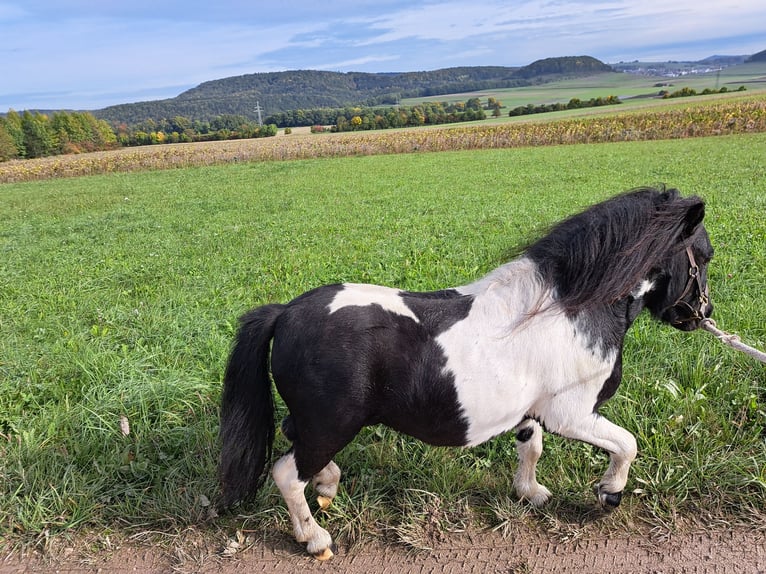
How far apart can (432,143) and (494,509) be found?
116ft

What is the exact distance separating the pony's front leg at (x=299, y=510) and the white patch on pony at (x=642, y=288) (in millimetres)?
1902

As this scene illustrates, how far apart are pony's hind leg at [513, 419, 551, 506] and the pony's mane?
0.85 metres

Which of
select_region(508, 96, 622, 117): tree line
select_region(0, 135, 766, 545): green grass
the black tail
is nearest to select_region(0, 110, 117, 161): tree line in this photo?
select_region(508, 96, 622, 117): tree line

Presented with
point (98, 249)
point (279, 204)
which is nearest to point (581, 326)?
point (98, 249)

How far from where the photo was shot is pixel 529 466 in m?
2.79

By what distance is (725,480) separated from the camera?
2.74 m

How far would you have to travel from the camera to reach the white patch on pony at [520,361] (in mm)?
2230

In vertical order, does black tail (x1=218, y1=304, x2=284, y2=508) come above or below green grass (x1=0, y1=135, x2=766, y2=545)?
above

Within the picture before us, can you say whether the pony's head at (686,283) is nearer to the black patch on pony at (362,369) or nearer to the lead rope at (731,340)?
the lead rope at (731,340)

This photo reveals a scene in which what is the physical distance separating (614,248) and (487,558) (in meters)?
1.69

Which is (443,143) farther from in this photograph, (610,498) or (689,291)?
(610,498)

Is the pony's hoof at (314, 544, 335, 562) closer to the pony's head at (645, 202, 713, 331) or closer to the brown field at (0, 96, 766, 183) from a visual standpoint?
the pony's head at (645, 202, 713, 331)

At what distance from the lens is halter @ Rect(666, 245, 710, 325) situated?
7.84ft

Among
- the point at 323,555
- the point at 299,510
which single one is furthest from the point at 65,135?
the point at 323,555
